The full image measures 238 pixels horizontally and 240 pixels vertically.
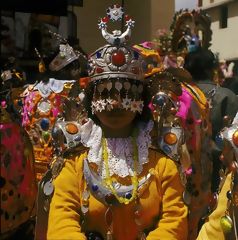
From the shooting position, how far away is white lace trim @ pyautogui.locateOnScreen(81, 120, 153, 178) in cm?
248

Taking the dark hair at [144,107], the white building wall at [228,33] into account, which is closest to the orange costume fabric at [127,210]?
the dark hair at [144,107]

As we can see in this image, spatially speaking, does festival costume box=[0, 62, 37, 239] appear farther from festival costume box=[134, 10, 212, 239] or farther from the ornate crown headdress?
festival costume box=[134, 10, 212, 239]

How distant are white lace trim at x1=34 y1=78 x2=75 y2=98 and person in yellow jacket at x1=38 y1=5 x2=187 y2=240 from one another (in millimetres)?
1277

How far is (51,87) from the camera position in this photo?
3.88m

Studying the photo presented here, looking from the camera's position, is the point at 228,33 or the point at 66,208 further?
the point at 228,33

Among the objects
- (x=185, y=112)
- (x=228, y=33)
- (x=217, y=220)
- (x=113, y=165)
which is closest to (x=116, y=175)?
(x=113, y=165)

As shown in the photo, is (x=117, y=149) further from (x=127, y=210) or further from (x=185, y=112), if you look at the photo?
Result: (x=185, y=112)

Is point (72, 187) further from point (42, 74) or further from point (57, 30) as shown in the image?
point (57, 30)

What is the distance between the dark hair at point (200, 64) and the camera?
4312 mm

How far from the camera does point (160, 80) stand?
281 cm

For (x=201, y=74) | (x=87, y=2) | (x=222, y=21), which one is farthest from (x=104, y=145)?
(x=222, y=21)

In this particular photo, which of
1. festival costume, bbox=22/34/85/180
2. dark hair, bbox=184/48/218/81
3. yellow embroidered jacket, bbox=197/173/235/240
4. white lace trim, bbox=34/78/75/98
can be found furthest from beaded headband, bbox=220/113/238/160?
dark hair, bbox=184/48/218/81

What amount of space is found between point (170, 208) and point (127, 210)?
0.57 ft

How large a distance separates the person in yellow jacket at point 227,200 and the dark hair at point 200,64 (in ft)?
6.11
